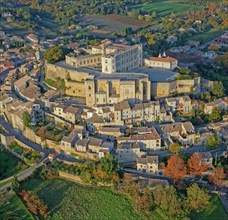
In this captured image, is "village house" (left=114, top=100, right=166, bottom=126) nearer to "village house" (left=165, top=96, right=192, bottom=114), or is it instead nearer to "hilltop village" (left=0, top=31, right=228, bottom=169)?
"hilltop village" (left=0, top=31, right=228, bottom=169)

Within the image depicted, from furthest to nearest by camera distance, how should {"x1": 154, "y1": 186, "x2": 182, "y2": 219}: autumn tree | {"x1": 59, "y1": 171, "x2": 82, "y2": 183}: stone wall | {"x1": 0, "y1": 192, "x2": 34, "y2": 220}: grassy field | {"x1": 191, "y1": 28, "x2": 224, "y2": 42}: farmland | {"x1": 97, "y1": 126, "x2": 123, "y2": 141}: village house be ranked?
{"x1": 191, "y1": 28, "x2": 224, "y2": 42}: farmland, {"x1": 97, "y1": 126, "x2": 123, "y2": 141}: village house, {"x1": 59, "y1": 171, "x2": 82, "y2": 183}: stone wall, {"x1": 0, "y1": 192, "x2": 34, "y2": 220}: grassy field, {"x1": 154, "y1": 186, "x2": 182, "y2": 219}: autumn tree

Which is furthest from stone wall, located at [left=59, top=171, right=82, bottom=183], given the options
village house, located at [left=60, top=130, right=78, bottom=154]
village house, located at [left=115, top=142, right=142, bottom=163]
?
village house, located at [left=115, top=142, right=142, bottom=163]

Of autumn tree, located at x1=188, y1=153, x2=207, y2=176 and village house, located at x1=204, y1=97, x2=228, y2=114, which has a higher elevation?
village house, located at x1=204, y1=97, x2=228, y2=114

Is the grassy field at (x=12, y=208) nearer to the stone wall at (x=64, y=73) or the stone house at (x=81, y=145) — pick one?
the stone house at (x=81, y=145)

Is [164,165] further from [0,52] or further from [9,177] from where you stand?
[0,52]

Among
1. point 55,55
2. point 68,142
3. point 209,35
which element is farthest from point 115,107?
point 209,35

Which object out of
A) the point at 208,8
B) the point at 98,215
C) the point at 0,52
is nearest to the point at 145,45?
the point at 0,52

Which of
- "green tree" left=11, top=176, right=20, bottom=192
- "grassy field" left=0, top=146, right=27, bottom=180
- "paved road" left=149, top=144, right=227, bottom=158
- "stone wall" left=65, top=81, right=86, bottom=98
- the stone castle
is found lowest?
"grassy field" left=0, top=146, right=27, bottom=180
